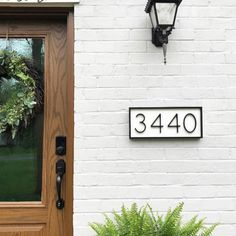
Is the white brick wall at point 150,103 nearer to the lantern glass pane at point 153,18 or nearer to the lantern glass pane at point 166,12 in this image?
the lantern glass pane at point 153,18

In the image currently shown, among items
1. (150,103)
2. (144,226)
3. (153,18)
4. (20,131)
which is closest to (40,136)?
(20,131)

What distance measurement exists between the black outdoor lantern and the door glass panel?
0.87m

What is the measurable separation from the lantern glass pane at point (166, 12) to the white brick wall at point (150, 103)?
0.25m

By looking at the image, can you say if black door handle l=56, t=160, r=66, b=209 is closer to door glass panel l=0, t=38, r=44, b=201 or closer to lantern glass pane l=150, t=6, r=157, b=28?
door glass panel l=0, t=38, r=44, b=201

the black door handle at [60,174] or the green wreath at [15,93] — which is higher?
the green wreath at [15,93]

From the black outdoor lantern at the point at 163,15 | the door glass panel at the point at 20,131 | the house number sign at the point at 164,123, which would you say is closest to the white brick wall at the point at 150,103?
the house number sign at the point at 164,123

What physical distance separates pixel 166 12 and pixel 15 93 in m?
Answer: 1.13

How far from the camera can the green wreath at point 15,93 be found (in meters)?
2.76

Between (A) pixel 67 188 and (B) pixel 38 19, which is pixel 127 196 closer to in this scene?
(A) pixel 67 188

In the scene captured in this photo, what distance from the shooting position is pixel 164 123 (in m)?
2.68

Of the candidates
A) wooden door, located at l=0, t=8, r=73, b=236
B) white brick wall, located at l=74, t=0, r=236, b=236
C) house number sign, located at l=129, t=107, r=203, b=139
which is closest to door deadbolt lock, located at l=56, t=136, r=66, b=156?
wooden door, located at l=0, t=8, r=73, b=236

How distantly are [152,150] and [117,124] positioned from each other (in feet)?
0.93

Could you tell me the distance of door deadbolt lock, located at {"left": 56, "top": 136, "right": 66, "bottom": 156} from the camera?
110 inches

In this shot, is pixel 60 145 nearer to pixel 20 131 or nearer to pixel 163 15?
pixel 20 131
